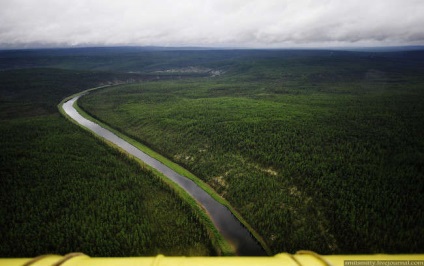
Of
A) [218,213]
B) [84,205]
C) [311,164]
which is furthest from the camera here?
[311,164]

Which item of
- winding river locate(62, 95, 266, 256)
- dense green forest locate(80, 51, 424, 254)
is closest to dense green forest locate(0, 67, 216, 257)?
winding river locate(62, 95, 266, 256)

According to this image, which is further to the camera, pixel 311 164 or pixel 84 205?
pixel 311 164

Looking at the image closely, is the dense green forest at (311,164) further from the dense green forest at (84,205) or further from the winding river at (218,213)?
the dense green forest at (84,205)

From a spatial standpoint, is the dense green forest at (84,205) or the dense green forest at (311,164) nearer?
the dense green forest at (84,205)

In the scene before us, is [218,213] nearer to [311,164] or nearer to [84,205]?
[84,205]

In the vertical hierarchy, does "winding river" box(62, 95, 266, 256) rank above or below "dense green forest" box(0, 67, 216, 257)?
below

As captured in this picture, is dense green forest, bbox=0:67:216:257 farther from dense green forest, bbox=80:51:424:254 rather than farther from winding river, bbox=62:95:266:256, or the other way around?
dense green forest, bbox=80:51:424:254

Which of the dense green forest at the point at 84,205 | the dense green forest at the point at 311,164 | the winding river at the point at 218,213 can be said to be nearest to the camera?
the dense green forest at the point at 84,205

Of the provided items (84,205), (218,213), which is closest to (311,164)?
(218,213)

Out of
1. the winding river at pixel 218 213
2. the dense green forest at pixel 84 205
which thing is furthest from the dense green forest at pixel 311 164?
the dense green forest at pixel 84 205

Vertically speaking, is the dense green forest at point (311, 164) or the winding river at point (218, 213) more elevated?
the dense green forest at point (311, 164)
